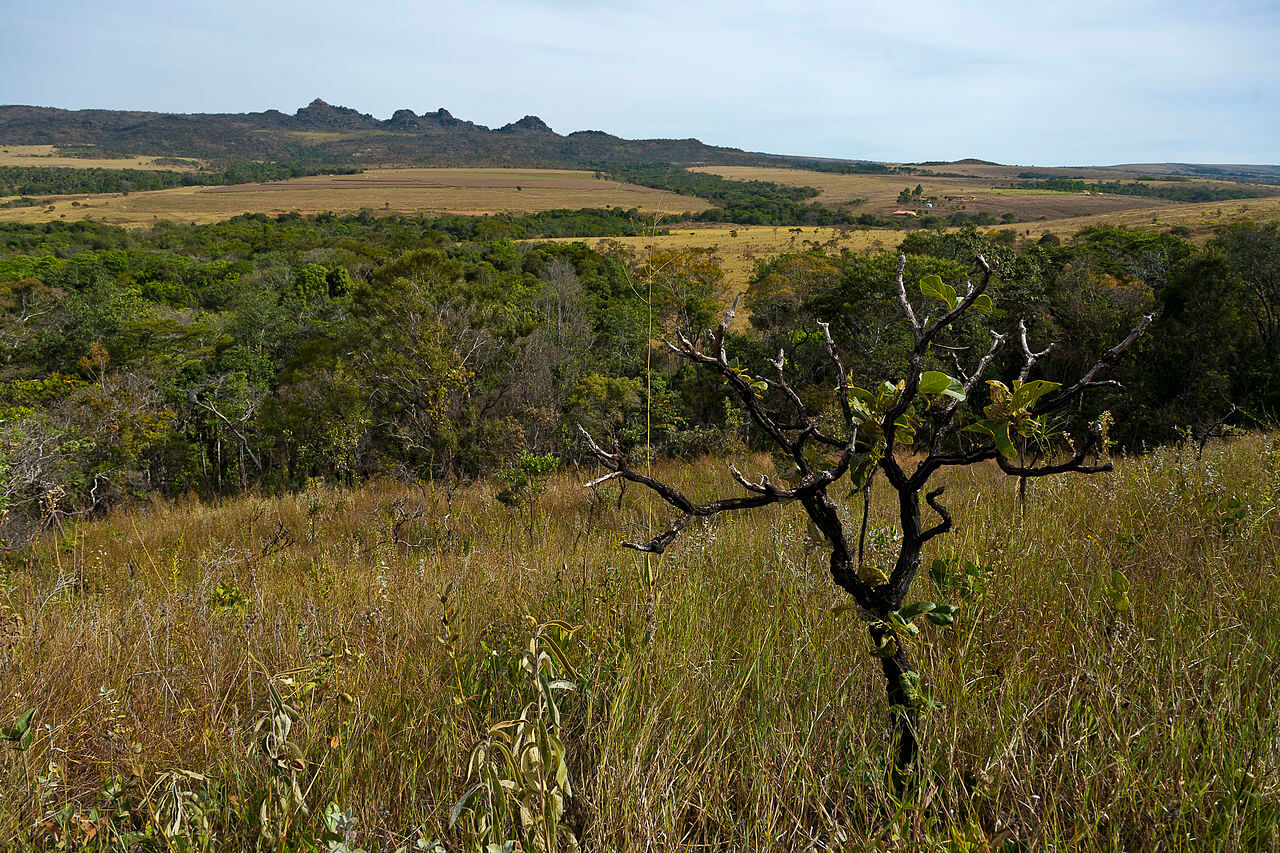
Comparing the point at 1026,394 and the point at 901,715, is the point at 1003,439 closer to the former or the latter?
the point at 1026,394

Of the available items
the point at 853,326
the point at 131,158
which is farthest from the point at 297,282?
the point at 131,158

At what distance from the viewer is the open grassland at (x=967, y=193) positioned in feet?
205

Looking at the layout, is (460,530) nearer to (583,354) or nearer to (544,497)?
(544,497)

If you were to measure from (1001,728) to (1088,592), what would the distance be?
95 centimetres

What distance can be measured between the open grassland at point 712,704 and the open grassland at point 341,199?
69.6 metres

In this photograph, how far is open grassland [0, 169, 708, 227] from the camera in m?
80.5

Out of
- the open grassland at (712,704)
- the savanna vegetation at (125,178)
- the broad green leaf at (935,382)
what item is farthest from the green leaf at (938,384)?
the savanna vegetation at (125,178)

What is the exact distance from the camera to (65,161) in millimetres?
151000

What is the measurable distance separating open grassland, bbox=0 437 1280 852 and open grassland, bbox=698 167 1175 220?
4418cm

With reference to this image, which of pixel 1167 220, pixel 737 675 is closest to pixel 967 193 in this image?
pixel 1167 220

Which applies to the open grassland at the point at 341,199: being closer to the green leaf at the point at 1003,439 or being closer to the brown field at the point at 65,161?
the brown field at the point at 65,161

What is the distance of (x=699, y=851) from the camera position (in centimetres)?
124

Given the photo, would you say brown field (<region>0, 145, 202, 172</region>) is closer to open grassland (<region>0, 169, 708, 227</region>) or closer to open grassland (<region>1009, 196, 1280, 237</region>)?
open grassland (<region>0, 169, 708, 227</region>)

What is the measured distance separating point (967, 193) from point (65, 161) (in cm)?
19103
